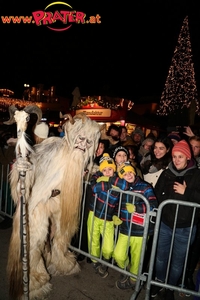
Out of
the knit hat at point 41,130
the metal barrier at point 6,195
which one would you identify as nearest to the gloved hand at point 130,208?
the knit hat at point 41,130

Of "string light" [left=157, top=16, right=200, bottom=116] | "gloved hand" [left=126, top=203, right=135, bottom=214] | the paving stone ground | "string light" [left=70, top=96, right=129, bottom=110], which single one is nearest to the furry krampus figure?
the paving stone ground

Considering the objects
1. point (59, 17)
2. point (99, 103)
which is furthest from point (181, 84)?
point (59, 17)

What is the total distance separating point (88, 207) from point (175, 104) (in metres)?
13.4

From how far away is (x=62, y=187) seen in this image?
8.55 feet

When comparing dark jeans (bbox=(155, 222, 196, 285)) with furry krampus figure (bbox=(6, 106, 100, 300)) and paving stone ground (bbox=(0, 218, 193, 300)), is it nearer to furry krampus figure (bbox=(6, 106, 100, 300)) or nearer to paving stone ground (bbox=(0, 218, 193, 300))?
paving stone ground (bbox=(0, 218, 193, 300))

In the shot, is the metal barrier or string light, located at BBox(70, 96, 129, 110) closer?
the metal barrier

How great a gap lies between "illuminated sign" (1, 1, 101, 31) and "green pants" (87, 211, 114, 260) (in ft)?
69.2

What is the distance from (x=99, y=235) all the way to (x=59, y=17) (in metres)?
22.5

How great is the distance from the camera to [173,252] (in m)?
2.76

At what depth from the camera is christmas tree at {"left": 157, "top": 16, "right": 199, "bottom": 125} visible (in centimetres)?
1394

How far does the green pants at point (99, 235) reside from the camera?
2934 millimetres

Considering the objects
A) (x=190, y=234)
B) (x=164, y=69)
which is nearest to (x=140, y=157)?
(x=190, y=234)

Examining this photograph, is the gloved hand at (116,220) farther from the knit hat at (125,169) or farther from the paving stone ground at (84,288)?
the paving stone ground at (84,288)

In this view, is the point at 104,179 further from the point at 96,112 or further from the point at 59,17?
the point at 59,17
